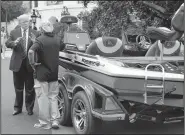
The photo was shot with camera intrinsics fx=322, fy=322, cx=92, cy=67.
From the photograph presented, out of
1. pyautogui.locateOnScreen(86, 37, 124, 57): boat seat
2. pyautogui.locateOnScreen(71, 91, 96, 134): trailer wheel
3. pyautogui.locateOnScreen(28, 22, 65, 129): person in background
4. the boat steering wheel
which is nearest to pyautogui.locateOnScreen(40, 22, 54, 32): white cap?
pyautogui.locateOnScreen(28, 22, 65, 129): person in background

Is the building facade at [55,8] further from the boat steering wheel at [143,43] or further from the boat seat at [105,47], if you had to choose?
the boat seat at [105,47]

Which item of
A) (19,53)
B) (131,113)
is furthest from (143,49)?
(131,113)

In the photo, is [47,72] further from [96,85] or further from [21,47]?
[21,47]

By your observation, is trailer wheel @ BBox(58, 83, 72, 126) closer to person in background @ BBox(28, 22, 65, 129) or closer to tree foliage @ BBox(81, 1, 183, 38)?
person in background @ BBox(28, 22, 65, 129)

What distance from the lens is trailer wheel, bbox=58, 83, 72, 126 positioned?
18.1ft

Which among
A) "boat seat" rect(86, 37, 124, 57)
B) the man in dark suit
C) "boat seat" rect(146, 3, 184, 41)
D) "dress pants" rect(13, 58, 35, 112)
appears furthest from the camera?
"dress pants" rect(13, 58, 35, 112)

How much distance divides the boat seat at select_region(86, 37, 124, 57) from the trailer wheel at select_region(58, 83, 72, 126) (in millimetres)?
850

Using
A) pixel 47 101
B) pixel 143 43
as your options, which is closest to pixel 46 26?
pixel 47 101

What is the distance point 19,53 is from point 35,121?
134cm

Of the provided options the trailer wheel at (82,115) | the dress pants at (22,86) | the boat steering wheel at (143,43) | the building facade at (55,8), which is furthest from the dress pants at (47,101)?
the building facade at (55,8)

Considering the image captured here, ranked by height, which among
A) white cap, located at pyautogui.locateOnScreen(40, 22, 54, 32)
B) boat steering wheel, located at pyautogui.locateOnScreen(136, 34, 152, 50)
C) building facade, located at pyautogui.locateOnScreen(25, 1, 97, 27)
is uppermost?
building facade, located at pyautogui.locateOnScreen(25, 1, 97, 27)

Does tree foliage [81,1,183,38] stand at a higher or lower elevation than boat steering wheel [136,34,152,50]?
higher

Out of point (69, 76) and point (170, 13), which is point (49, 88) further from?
point (170, 13)

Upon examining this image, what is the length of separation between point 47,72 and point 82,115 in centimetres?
96
